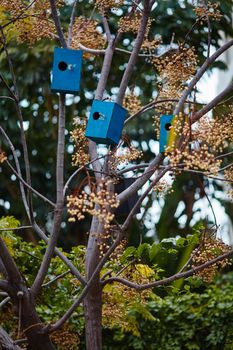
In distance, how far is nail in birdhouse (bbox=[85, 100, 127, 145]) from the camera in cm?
379

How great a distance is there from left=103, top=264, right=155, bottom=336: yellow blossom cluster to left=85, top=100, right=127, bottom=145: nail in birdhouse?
0.78 metres

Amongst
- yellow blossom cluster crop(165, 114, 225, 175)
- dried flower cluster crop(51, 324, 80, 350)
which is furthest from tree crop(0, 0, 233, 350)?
dried flower cluster crop(51, 324, 80, 350)

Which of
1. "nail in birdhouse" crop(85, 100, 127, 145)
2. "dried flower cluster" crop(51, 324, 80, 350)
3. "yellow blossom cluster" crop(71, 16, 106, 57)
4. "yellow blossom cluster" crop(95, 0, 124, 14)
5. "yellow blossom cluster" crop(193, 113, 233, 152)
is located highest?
"yellow blossom cluster" crop(71, 16, 106, 57)

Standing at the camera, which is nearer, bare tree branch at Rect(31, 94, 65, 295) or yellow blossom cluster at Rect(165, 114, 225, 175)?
yellow blossom cluster at Rect(165, 114, 225, 175)

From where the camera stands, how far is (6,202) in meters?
9.07

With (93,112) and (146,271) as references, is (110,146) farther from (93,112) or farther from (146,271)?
(146,271)

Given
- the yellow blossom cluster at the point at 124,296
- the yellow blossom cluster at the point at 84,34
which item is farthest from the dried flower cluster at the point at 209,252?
the yellow blossom cluster at the point at 84,34

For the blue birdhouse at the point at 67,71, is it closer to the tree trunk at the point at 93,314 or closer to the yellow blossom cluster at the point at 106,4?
the yellow blossom cluster at the point at 106,4

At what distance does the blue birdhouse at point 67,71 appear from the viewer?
391 cm

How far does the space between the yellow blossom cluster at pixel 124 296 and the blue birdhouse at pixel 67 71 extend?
1032 millimetres

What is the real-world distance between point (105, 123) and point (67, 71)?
0.36 meters

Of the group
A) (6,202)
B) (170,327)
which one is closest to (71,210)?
(170,327)

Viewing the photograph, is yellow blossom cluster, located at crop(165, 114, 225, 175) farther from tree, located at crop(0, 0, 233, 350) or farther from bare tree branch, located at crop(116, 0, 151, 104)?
bare tree branch, located at crop(116, 0, 151, 104)

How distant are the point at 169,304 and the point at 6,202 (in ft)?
12.7
